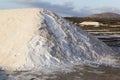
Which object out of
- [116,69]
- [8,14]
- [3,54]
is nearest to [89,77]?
[116,69]

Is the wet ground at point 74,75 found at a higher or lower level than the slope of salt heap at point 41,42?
lower

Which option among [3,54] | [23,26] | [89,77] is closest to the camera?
[89,77]

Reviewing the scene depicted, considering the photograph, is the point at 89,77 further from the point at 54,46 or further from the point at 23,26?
the point at 23,26

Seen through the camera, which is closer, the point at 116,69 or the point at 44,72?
the point at 44,72

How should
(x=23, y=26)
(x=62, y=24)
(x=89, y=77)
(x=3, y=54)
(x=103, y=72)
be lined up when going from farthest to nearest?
(x=62, y=24) < (x=23, y=26) < (x=3, y=54) < (x=103, y=72) < (x=89, y=77)

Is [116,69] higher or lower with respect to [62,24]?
lower

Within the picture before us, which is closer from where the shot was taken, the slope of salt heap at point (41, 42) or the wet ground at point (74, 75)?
the wet ground at point (74, 75)

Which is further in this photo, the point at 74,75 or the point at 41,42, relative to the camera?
the point at 41,42

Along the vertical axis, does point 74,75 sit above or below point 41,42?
below
